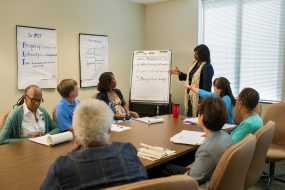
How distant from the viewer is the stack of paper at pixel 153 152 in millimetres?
2008

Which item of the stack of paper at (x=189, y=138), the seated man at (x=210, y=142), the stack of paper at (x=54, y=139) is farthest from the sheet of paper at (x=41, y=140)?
the seated man at (x=210, y=142)

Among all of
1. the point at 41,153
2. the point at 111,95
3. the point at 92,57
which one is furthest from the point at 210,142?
the point at 92,57

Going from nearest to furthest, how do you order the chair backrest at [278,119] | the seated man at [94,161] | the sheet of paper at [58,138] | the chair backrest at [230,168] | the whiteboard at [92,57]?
the seated man at [94,161] < the chair backrest at [230,168] < the sheet of paper at [58,138] < the chair backrest at [278,119] < the whiteboard at [92,57]

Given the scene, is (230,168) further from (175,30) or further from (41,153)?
(175,30)

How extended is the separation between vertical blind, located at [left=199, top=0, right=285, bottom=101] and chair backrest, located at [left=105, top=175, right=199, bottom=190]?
139 inches

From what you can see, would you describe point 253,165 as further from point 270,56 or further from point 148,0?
point 148,0

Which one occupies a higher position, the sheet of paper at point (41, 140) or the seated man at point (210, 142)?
the seated man at point (210, 142)

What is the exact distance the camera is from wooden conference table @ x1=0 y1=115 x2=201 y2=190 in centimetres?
164

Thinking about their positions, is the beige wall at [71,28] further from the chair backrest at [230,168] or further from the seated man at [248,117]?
the chair backrest at [230,168]

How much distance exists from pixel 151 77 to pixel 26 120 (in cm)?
262

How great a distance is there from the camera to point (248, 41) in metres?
4.45

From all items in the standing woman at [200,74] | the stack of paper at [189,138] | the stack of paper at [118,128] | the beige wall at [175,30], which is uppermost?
the beige wall at [175,30]

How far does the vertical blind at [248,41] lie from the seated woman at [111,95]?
6.25 feet

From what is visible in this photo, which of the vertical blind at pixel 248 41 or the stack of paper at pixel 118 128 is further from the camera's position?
the vertical blind at pixel 248 41
